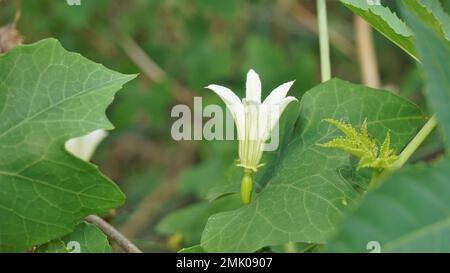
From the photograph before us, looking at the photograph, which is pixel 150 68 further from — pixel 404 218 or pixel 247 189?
pixel 404 218

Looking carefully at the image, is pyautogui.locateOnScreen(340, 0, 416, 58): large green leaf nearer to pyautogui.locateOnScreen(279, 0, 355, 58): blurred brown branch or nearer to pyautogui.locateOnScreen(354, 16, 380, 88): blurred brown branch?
pyautogui.locateOnScreen(354, 16, 380, 88): blurred brown branch

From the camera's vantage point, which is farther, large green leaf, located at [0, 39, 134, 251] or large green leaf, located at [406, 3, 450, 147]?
large green leaf, located at [0, 39, 134, 251]

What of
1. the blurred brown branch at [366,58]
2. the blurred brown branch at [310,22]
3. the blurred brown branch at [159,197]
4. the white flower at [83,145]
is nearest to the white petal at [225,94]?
the white flower at [83,145]

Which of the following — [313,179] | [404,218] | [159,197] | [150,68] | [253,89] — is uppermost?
[150,68]

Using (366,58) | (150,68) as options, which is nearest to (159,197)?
(150,68)

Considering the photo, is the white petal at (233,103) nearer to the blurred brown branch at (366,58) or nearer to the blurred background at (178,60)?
the blurred background at (178,60)

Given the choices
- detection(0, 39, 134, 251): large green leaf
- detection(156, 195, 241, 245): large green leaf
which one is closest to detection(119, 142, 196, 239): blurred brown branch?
detection(156, 195, 241, 245): large green leaf

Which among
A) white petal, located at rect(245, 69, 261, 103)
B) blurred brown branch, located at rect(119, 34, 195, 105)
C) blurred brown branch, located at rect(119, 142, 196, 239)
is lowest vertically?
white petal, located at rect(245, 69, 261, 103)
